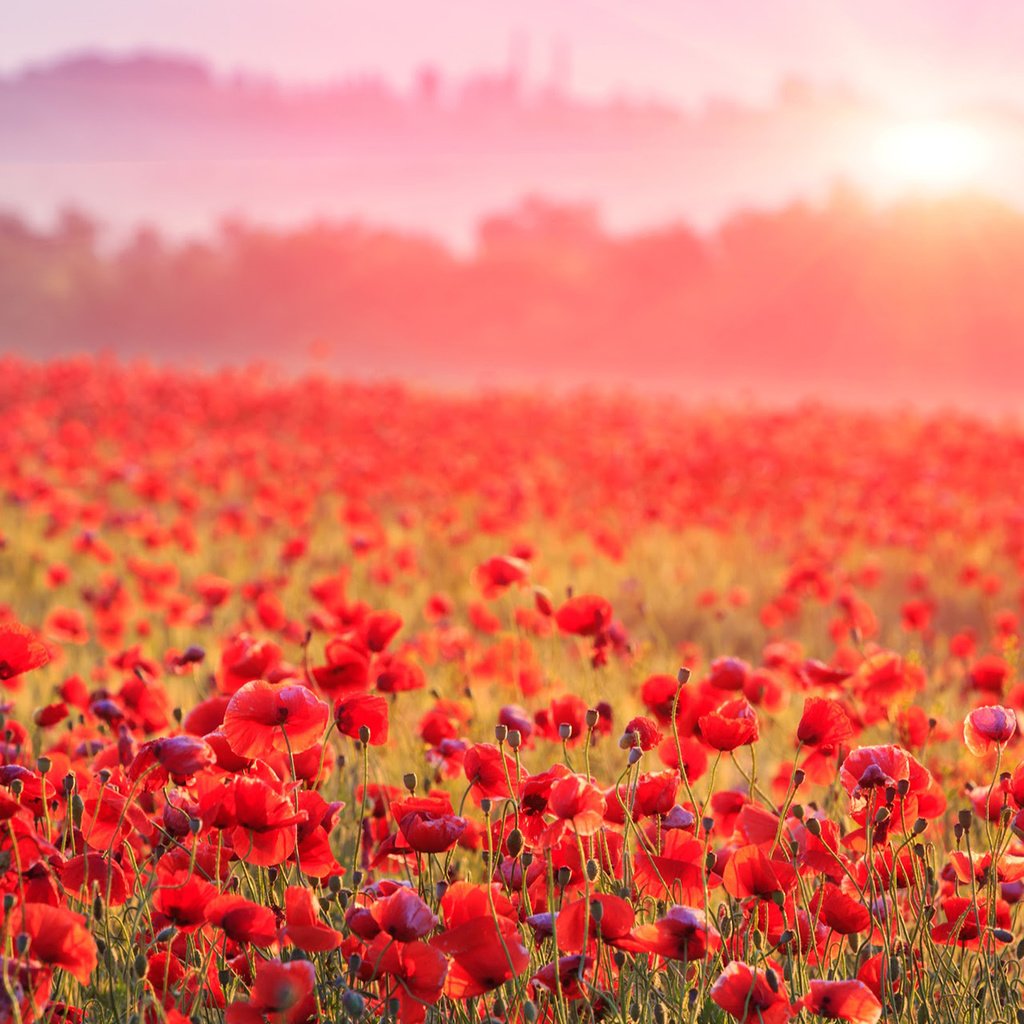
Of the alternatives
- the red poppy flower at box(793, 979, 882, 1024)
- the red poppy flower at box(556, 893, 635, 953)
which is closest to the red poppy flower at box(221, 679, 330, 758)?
the red poppy flower at box(556, 893, 635, 953)

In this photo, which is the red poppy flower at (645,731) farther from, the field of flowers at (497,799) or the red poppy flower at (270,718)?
the red poppy flower at (270,718)

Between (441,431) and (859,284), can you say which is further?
(859,284)

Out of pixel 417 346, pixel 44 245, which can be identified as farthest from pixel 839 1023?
pixel 44 245

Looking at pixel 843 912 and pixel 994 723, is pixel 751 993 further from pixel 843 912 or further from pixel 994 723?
pixel 994 723

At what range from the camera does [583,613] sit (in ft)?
8.79

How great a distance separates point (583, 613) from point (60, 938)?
4.50 feet

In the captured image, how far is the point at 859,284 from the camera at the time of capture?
39812 mm

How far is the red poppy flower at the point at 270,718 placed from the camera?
6.24ft

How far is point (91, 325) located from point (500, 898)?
4297cm

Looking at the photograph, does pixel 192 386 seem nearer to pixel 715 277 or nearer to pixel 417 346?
pixel 417 346

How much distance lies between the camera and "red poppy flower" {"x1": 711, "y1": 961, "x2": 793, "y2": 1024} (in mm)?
1602

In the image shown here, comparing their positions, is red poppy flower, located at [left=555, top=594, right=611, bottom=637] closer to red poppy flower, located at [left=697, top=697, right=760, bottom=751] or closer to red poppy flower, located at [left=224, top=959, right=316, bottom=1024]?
red poppy flower, located at [left=697, top=697, right=760, bottom=751]

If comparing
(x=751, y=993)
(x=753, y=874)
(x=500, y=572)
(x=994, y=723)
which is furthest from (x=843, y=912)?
(x=500, y=572)

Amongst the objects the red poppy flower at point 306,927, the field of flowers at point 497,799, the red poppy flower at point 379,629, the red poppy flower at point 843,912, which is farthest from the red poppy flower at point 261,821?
the red poppy flower at point 843,912
